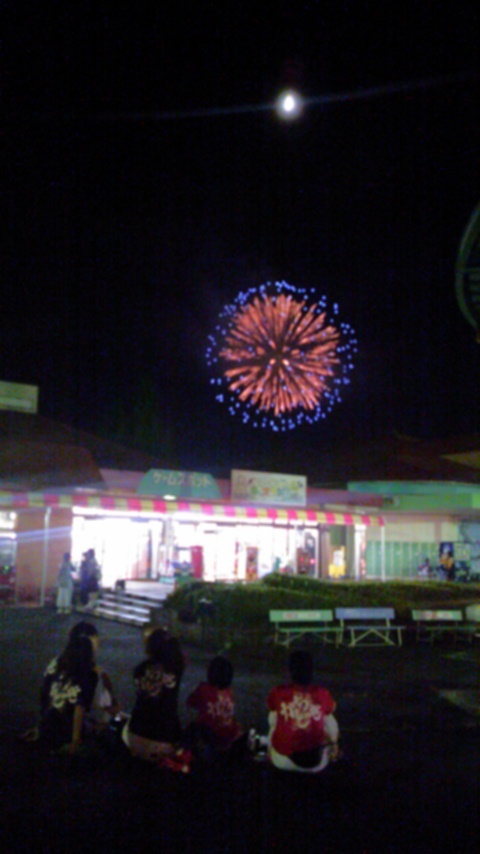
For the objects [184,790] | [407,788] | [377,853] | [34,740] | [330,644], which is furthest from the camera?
[330,644]

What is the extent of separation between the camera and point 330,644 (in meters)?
16.3

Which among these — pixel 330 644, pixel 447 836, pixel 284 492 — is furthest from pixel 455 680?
pixel 284 492

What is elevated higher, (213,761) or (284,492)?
(284,492)

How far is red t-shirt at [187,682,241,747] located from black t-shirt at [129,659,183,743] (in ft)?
1.29

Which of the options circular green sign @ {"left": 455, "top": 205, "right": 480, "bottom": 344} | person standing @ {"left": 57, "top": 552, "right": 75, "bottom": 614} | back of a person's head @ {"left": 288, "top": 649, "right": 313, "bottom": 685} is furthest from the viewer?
person standing @ {"left": 57, "top": 552, "right": 75, "bottom": 614}

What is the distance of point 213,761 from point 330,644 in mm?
9977

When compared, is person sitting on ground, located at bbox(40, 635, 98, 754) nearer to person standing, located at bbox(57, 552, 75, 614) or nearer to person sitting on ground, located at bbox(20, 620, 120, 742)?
person sitting on ground, located at bbox(20, 620, 120, 742)

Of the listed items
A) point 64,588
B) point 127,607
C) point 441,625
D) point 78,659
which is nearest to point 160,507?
point 127,607

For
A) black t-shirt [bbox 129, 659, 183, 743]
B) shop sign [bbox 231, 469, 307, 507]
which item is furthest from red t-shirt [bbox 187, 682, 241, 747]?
shop sign [bbox 231, 469, 307, 507]

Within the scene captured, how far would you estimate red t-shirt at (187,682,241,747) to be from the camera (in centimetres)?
679

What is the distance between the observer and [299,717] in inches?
246

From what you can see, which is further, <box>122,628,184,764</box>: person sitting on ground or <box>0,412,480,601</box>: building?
<box>0,412,480,601</box>: building

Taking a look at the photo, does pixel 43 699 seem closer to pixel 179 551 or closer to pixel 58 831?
pixel 58 831

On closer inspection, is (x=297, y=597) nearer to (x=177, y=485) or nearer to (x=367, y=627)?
(x=367, y=627)
